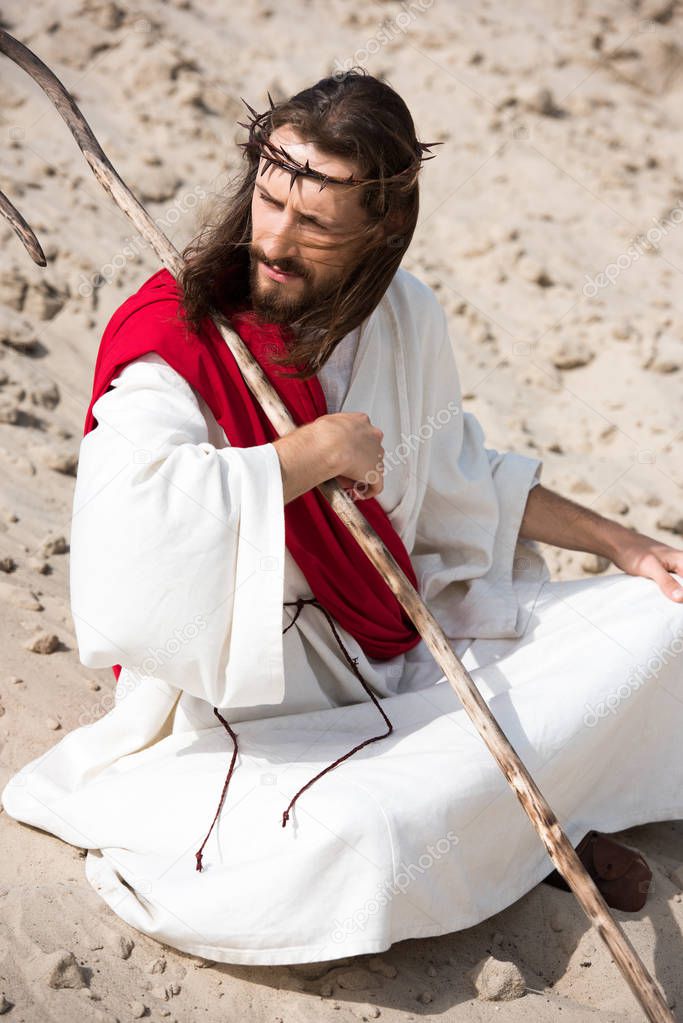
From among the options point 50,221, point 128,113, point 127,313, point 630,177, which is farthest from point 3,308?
point 630,177

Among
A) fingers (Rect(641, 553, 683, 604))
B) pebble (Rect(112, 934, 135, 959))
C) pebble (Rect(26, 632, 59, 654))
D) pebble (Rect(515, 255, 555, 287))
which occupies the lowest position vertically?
pebble (Rect(515, 255, 555, 287))

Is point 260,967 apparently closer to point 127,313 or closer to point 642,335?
point 127,313

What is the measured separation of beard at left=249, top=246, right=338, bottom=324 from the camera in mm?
2654

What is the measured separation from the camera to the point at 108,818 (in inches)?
100

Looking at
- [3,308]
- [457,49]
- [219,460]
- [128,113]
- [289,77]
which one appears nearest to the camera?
[219,460]

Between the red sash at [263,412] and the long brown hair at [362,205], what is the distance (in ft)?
0.18

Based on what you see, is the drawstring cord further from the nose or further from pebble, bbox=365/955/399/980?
the nose

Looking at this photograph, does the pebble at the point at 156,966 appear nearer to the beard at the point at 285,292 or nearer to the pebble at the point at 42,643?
the pebble at the point at 42,643

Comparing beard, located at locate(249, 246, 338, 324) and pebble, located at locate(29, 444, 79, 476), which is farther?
pebble, located at locate(29, 444, 79, 476)

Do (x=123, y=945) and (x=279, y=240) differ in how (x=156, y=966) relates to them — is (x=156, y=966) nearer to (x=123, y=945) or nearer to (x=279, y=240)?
(x=123, y=945)

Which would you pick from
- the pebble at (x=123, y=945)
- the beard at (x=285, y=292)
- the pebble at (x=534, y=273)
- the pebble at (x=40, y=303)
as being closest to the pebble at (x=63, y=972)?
the pebble at (x=123, y=945)

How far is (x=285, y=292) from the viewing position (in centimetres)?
267

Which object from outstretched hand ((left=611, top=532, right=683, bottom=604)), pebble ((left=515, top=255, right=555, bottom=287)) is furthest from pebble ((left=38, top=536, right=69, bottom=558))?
pebble ((left=515, top=255, right=555, bottom=287))

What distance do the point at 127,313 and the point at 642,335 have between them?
357 cm
